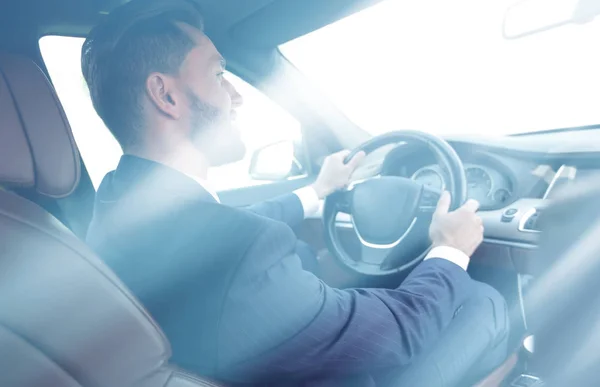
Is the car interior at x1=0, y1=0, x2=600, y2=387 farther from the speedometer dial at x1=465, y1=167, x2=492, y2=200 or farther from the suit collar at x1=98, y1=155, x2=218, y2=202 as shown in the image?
the suit collar at x1=98, y1=155, x2=218, y2=202

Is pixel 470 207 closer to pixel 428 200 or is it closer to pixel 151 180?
pixel 428 200

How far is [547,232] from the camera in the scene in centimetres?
167

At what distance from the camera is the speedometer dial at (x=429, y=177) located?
2.20 metres

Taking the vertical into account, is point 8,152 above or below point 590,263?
above

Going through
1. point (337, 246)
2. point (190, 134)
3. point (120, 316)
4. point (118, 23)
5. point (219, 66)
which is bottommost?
point (337, 246)

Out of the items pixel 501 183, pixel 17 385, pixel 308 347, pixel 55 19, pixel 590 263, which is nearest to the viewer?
pixel 17 385

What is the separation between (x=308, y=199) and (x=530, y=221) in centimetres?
88

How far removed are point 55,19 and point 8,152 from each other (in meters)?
0.90

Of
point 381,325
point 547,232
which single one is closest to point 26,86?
point 381,325

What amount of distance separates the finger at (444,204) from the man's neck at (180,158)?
0.66 metres

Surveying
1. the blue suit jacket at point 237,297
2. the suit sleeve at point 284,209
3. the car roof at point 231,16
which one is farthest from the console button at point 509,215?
the car roof at point 231,16

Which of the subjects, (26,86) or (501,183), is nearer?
(26,86)

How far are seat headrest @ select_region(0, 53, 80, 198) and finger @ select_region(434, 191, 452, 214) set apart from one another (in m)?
1.09

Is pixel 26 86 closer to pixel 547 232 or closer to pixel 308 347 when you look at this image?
pixel 308 347
